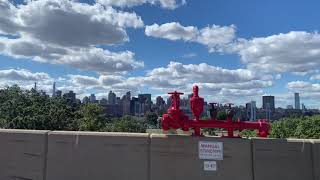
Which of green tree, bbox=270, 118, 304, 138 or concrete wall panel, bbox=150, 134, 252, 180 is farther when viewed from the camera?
green tree, bbox=270, 118, 304, 138

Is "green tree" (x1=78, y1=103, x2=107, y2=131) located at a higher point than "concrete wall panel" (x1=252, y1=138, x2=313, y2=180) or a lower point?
higher

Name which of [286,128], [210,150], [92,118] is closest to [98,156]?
[210,150]

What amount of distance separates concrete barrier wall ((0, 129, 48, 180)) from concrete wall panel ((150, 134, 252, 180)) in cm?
226

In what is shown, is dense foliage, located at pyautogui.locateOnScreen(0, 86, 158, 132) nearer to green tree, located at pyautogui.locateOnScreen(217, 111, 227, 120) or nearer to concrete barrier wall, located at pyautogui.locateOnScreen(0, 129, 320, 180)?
concrete barrier wall, located at pyautogui.locateOnScreen(0, 129, 320, 180)

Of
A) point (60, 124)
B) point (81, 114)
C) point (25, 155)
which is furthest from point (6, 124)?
point (25, 155)

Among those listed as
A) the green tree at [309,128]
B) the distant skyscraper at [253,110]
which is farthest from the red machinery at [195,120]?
the green tree at [309,128]

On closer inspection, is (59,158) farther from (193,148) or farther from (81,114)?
(81,114)

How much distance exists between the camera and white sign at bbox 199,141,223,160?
9.91 metres

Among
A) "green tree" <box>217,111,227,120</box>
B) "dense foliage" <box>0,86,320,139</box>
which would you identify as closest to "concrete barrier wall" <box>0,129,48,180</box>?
"green tree" <box>217,111,227,120</box>

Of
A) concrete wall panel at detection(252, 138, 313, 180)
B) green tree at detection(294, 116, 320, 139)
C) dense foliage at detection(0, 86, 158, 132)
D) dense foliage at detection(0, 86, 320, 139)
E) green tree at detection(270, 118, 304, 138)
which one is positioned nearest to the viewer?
concrete wall panel at detection(252, 138, 313, 180)

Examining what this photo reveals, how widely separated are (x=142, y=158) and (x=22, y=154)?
247 cm

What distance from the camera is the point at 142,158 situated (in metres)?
9.92

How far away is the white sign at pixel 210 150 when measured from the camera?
9.91 meters

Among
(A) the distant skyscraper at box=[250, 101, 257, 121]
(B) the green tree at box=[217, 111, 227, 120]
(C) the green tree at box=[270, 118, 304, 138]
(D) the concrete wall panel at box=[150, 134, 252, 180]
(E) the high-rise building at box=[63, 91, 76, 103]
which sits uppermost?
(E) the high-rise building at box=[63, 91, 76, 103]
